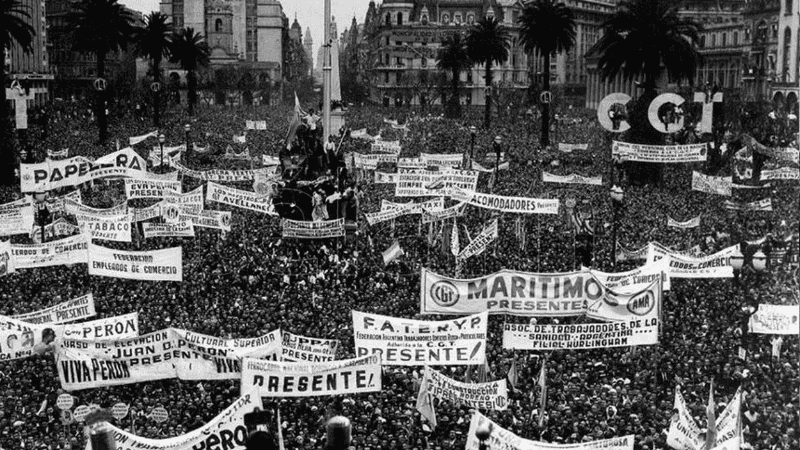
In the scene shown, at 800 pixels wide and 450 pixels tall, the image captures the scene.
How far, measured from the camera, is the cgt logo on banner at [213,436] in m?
13.1

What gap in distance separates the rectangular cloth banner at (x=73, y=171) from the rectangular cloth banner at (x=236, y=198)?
133 inches

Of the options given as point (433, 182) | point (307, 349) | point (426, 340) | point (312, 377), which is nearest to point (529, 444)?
point (312, 377)

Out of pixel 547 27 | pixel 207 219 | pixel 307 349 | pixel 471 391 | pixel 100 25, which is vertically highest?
Answer: pixel 100 25

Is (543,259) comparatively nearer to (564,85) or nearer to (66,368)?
(66,368)

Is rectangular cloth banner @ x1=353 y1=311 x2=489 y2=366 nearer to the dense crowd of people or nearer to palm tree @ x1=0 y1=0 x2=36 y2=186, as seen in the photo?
the dense crowd of people

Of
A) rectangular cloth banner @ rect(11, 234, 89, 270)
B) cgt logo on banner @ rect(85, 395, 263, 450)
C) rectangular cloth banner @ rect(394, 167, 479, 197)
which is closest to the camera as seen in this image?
cgt logo on banner @ rect(85, 395, 263, 450)

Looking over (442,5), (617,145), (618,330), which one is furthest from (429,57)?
(618,330)

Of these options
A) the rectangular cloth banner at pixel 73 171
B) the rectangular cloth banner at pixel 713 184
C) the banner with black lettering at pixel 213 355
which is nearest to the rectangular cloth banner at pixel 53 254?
the rectangular cloth banner at pixel 73 171

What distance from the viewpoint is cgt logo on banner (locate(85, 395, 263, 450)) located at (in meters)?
13.1

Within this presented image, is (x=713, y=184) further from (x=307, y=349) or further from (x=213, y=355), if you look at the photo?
(x=213, y=355)

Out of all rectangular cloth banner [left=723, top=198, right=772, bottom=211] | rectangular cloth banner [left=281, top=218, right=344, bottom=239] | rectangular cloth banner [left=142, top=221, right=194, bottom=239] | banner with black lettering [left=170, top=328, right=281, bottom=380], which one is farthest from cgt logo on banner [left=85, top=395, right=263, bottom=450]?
rectangular cloth banner [left=723, top=198, right=772, bottom=211]

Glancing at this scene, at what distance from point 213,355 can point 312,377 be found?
2472mm

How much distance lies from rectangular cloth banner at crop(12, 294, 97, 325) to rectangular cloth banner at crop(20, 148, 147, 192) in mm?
12950

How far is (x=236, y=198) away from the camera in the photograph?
33.1 meters
